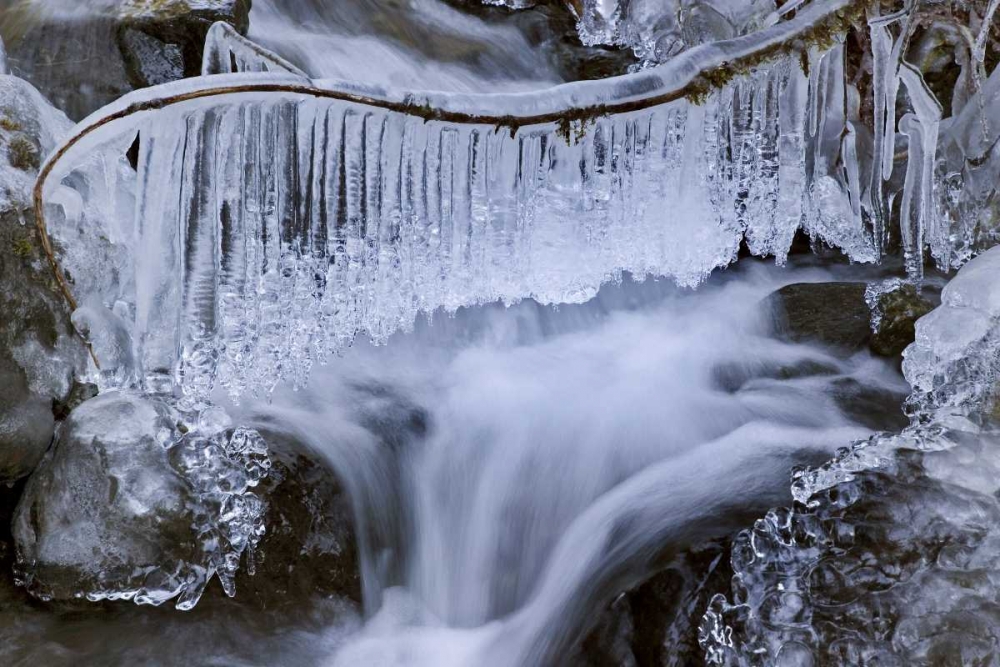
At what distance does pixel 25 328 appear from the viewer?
3.24 metres

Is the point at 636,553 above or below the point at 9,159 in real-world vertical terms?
below

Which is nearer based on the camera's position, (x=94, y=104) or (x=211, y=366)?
(x=211, y=366)

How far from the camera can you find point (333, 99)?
107 inches

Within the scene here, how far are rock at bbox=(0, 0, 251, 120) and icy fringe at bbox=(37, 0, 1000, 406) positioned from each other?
2.50ft

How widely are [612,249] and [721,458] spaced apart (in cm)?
89

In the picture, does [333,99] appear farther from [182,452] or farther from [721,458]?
[721,458]

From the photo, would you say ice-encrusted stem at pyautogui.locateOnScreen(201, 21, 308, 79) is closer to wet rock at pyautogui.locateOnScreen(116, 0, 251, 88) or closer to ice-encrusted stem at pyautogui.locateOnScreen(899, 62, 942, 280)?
wet rock at pyautogui.locateOnScreen(116, 0, 251, 88)

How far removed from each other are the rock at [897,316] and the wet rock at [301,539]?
7.47 feet

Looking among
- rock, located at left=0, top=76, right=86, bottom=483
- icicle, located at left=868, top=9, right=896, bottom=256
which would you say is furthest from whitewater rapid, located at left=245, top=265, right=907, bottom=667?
icicle, located at left=868, top=9, right=896, bottom=256

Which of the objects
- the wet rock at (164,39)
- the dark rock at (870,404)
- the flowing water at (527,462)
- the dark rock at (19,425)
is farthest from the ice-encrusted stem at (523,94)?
the dark rock at (870,404)

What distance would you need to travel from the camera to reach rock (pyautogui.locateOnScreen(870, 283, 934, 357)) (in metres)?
3.82

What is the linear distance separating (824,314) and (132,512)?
2.97 m

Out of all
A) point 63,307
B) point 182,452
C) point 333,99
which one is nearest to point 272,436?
point 182,452

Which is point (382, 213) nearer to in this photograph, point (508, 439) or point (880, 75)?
point (508, 439)
